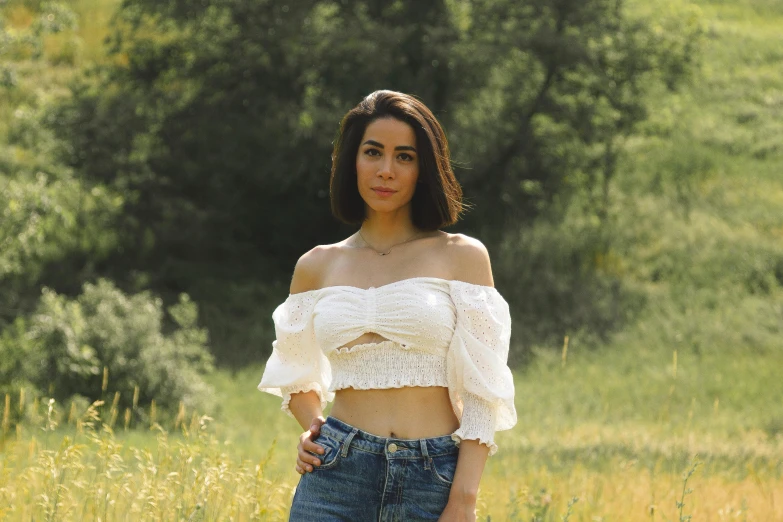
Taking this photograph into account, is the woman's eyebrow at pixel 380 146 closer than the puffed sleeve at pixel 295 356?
Yes

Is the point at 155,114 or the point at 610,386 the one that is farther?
the point at 155,114

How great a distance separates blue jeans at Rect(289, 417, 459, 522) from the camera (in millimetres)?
3268

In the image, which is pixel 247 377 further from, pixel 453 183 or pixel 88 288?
pixel 453 183

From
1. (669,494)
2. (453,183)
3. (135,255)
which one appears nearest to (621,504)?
(669,494)

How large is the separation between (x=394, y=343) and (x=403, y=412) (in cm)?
21

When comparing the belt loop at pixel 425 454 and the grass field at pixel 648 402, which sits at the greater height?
the belt loop at pixel 425 454

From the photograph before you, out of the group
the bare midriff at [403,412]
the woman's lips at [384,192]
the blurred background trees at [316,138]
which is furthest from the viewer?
the blurred background trees at [316,138]

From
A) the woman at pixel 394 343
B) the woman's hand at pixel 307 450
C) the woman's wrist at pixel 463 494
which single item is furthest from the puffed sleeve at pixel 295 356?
the woman's wrist at pixel 463 494

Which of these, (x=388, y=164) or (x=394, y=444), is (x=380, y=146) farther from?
(x=394, y=444)

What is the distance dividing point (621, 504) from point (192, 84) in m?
15.0

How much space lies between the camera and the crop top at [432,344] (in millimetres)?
3367

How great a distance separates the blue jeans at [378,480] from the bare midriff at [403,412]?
0.04 m

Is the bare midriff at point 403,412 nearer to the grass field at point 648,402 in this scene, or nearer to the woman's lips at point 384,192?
the woman's lips at point 384,192

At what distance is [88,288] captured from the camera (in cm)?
1302
